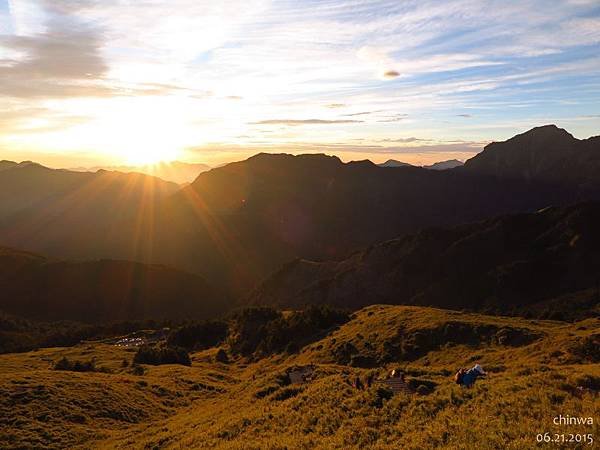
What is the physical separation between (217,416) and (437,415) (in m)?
17.4

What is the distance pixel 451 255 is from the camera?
17675 cm

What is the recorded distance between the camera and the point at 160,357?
70.6 metres

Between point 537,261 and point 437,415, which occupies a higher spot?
point 437,415

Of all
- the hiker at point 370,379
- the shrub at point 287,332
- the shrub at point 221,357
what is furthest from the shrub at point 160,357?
the hiker at point 370,379

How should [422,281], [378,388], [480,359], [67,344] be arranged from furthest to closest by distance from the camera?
[422,281]
[67,344]
[480,359]
[378,388]

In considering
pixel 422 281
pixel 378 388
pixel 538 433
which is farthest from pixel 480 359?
pixel 422 281

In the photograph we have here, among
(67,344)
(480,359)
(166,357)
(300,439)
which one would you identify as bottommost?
(67,344)

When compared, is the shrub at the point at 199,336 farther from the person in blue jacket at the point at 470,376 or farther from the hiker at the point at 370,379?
the person in blue jacket at the point at 470,376

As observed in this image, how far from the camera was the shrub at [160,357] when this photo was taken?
68.6m

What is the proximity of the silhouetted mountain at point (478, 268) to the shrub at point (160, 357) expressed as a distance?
8941cm

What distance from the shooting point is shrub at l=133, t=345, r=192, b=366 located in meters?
68.6

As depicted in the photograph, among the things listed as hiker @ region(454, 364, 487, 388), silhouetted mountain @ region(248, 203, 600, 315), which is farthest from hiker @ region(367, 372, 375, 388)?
silhouetted mountain @ region(248, 203, 600, 315)

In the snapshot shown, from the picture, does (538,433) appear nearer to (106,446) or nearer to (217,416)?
(217,416)

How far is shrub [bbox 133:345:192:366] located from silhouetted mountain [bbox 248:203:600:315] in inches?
3520
